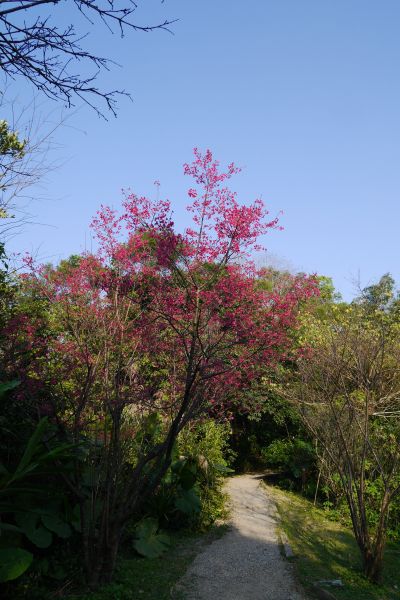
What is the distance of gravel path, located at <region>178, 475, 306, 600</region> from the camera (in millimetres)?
5020

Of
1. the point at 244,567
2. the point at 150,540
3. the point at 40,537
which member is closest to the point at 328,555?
the point at 244,567

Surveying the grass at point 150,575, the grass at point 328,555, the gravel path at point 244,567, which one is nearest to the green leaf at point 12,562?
the grass at point 150,575

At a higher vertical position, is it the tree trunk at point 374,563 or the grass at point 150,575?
the tree trunk at point 374,563

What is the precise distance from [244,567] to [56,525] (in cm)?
270

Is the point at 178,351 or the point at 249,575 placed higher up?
the point at 178,351

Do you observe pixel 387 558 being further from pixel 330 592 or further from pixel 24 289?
pixel 24 289

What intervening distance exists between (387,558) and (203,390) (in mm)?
4617

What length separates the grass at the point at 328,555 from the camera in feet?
17.3

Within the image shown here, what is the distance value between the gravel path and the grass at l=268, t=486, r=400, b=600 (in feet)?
0.84

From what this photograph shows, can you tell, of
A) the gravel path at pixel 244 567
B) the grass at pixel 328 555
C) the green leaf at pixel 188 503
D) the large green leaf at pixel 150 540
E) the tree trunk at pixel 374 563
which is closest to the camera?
the gravel path at pixel 244 567

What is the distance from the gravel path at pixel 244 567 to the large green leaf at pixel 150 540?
50 centimetres

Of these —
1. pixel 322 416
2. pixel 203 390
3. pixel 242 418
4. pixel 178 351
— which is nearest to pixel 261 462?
pixel 242 418

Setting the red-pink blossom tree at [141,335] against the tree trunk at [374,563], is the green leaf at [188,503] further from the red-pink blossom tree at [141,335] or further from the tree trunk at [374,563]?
the tree trunk at [374,563]

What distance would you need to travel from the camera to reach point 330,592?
16.1 ft
